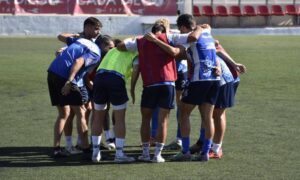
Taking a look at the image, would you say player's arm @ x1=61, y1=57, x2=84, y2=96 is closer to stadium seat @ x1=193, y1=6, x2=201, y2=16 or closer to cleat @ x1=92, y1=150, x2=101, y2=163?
cleat @ x1=92, y1=150, x2=101, y2=163

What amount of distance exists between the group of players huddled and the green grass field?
0.34 metres

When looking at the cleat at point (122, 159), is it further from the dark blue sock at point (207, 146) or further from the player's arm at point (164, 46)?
the player's arm at point (164, 46)

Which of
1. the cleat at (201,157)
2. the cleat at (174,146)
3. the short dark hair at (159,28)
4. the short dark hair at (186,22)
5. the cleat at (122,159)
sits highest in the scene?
the short dark hair at (186,22)

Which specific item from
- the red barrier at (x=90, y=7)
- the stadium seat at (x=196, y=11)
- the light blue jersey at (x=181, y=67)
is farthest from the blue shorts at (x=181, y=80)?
the stadium seat at (x=196, y=11)

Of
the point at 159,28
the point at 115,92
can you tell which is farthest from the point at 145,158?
the point at 159,28

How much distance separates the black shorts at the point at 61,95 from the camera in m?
9.73

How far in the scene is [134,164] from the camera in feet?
30.6

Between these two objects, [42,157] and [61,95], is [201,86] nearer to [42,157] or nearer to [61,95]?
[61,95]

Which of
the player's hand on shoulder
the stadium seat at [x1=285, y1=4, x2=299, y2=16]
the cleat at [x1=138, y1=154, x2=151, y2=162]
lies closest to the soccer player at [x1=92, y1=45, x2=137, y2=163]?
the cleat at [x1=138, y1=154, x2=151, y2=162]

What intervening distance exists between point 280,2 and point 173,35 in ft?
130

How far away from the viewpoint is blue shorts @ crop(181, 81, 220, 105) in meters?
9.45

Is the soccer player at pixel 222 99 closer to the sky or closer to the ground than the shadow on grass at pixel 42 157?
closer to the sky

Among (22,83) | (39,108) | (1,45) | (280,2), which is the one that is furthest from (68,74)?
(280,2)

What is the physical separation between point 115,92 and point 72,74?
0.61m
